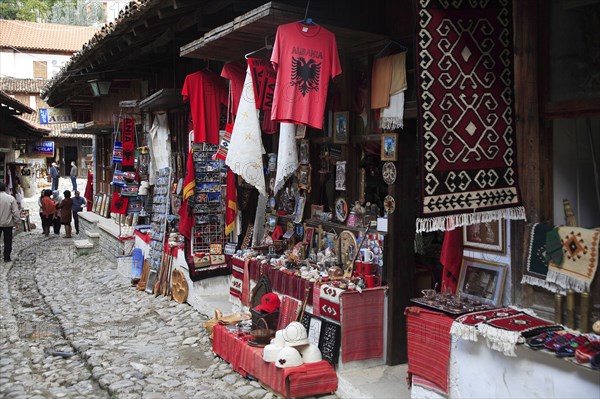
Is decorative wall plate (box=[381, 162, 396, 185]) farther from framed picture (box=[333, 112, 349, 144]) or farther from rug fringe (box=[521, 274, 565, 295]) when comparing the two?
rug fringe (box=[521, 274, 565, 295])

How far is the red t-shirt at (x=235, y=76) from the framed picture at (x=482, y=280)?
3.67m

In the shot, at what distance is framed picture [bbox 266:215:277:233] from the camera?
26.7ft

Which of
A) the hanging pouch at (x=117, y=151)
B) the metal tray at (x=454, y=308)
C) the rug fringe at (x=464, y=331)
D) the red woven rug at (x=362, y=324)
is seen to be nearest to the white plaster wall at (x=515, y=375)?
the rug fringe at (x=464, y=331)

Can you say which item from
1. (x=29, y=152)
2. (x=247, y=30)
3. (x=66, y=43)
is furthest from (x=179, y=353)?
(x=66, y=43)

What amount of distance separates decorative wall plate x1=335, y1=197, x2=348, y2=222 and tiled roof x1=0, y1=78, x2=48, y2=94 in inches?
1488

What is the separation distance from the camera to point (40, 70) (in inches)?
1750

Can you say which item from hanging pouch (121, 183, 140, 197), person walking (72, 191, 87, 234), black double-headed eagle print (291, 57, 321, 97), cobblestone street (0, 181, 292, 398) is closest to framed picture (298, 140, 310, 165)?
black double-headed eagle print (291, 57, 321, 97)

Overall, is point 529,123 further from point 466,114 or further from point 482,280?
point 482,280

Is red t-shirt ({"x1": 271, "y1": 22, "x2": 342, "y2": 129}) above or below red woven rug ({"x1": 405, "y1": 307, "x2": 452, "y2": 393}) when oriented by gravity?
above

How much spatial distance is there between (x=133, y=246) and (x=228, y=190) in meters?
4.74

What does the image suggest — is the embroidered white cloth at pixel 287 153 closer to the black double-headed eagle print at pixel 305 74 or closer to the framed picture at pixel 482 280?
the black double-headed eagle print at pixel 305 74

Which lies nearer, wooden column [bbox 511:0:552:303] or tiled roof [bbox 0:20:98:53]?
wooden column [bbox 511:0:552:303]

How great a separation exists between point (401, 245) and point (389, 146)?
1051 millimetres

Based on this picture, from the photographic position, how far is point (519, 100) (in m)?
4.54
